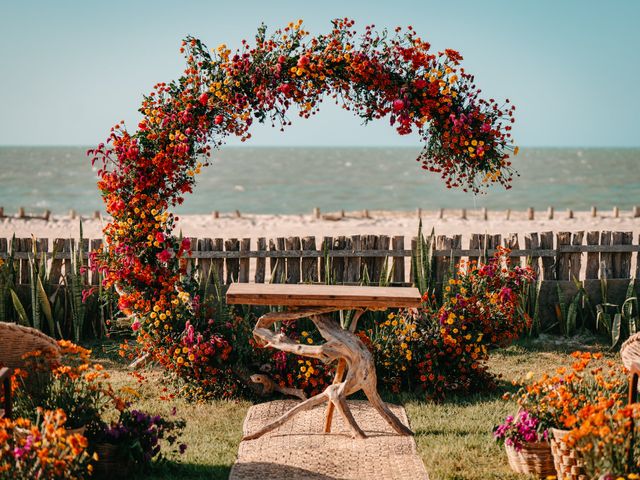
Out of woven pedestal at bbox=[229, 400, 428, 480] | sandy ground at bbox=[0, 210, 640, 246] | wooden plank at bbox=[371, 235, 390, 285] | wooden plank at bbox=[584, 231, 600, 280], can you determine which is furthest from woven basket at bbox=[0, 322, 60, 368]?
sandy ground at bbox=[0, 210, 640, 246]

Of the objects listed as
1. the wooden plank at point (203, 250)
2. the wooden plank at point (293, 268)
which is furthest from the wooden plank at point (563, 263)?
the wooden plank at point (203, 250)

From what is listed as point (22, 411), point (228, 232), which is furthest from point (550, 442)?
point (228, 232)

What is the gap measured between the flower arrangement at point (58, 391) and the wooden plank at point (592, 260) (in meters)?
5.94

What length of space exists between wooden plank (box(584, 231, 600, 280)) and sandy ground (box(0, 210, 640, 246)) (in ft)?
28.5

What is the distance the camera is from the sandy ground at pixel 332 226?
1994 cm

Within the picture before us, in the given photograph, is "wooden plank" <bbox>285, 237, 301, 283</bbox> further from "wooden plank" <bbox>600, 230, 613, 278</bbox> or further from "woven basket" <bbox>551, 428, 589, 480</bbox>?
A: "woven basket" <bbox>551, 428, 589, 480</bbox>

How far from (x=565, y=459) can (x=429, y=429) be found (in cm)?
152

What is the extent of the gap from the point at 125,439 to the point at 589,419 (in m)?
2.73

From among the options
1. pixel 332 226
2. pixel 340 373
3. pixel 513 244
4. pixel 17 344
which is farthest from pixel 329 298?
pixel 332 226

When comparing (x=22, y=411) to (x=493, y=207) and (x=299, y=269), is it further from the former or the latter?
(x=493, y=207)

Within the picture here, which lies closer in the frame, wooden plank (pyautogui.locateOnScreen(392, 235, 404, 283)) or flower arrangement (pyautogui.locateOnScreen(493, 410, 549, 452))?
flower arrangement (pyautogui.locateOnScreen(493, 410, 549, 452))

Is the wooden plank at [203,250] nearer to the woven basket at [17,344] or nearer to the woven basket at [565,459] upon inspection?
the woven basket at [17,344]

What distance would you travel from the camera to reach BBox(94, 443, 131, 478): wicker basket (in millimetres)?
4746

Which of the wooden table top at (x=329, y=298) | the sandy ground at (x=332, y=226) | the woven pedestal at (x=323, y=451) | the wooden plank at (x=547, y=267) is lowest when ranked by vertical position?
the woven pedestal at (x=323, y=451)
